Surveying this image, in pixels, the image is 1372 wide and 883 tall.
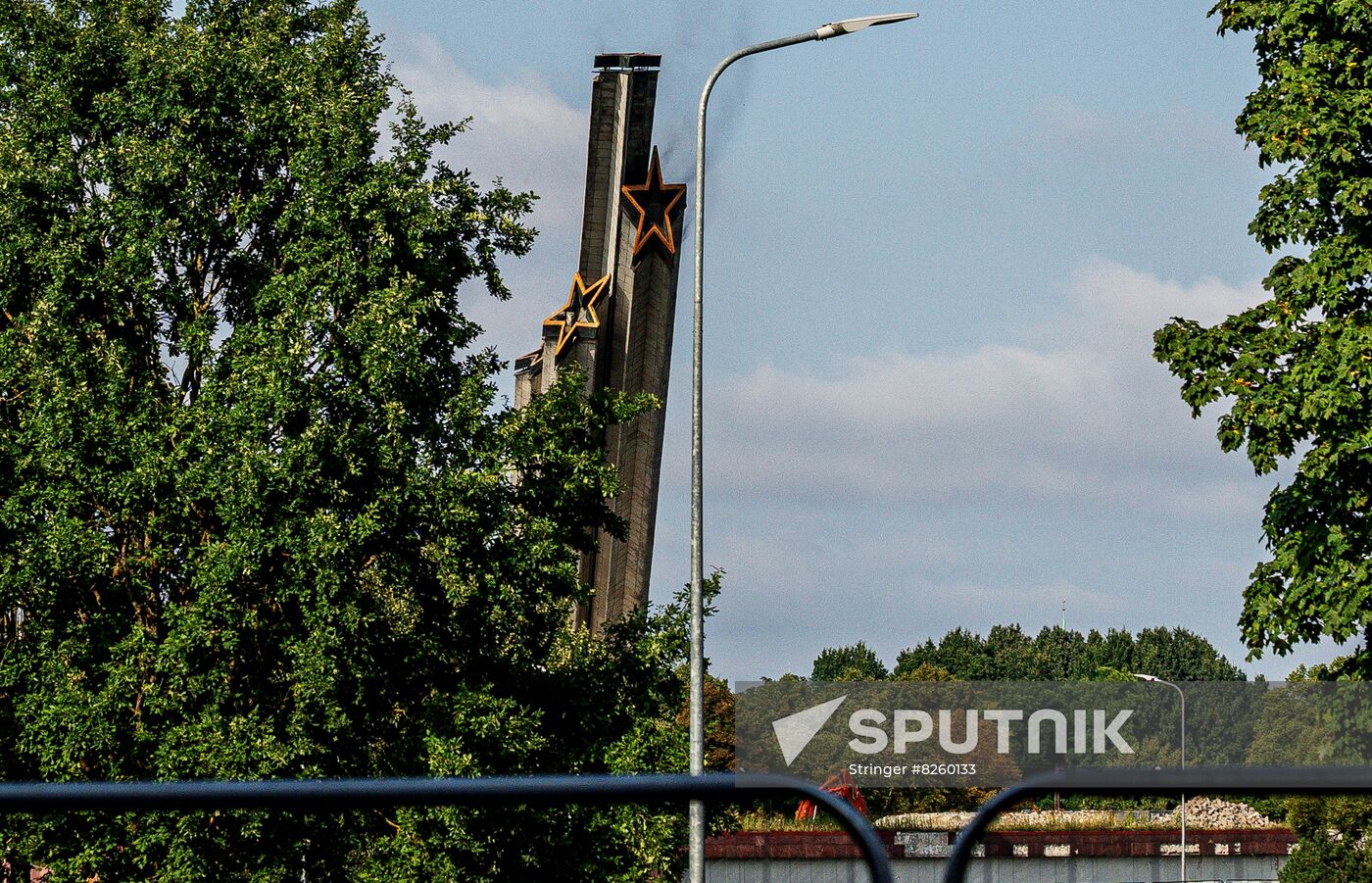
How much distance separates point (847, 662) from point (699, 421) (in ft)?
417

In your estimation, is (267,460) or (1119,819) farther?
(267,460)

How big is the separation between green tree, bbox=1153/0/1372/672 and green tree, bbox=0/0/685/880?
731cm

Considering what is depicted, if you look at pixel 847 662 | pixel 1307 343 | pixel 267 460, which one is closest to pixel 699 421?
pixel 267 460

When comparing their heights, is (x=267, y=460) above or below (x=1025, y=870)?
above

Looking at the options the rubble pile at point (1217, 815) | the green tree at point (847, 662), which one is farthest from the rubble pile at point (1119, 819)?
the green tree at point (847, 662)

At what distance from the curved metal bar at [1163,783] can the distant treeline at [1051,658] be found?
130829 mm

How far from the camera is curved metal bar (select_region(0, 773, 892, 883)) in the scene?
3.10m

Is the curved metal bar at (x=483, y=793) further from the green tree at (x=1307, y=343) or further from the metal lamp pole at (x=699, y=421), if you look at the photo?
the green tree at (x=1307, y=343)

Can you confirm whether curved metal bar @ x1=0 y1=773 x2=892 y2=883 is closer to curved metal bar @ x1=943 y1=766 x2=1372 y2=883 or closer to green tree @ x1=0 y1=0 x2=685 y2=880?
curved metal bar @ x1=943 y1=766 x2=1372 y2=883

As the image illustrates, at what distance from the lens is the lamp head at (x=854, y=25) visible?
Answer: 17.2 metres

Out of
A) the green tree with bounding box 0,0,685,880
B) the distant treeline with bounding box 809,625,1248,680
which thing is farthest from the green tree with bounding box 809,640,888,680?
the green tree with bounding box 0,0,685,880

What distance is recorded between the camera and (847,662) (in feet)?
464

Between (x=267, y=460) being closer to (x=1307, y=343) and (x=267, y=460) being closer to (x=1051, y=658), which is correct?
(x=1307, y=343)

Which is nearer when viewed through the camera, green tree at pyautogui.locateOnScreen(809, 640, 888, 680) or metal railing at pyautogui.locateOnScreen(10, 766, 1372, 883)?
metal railing at pyautogui.locateOnScreen(10, 766, 1372, 883)
